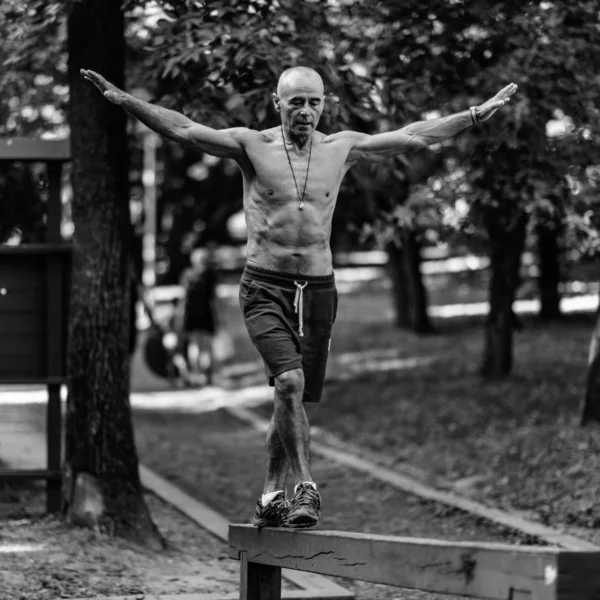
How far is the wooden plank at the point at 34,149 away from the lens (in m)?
9.24

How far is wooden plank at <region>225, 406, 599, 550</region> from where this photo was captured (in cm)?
923

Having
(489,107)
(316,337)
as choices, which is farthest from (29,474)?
(489,107)

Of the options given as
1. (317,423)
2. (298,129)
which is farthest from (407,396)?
(298,129)

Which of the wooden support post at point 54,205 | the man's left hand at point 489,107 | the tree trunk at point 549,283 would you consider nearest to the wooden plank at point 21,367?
the wooden support post at point 54,205

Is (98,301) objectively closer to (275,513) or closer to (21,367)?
(21,367)

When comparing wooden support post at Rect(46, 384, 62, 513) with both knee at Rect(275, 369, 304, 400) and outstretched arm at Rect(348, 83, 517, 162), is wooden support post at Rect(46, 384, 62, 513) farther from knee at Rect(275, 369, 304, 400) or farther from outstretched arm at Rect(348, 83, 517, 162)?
outstretched arm at Rect(348, 83, 517, 162)

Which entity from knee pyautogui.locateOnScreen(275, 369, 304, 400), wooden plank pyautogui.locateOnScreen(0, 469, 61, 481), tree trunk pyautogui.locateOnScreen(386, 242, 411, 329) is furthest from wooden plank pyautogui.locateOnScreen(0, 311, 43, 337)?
tree trunk pyautogui.locateOnScreen(386, 242, 411, 329)

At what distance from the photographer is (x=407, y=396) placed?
54.5 feet

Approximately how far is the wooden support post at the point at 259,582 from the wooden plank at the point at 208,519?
1.07 m

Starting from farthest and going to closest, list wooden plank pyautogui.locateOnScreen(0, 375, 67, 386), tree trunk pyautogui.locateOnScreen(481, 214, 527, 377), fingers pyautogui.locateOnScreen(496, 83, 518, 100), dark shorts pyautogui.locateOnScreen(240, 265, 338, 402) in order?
tree trunk pyautogui.locateOnScreen(481, 214, 527, 377), wooden plank pyautogui.locateOnScreen(0, 375, 67, 386), fingers pyautogui.locateOnScreen(496, 83, 518, 100), dark shorts pyautogui.locateOnScreen(240, 265, 338, 402)

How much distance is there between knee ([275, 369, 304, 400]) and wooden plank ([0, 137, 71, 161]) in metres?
3.57

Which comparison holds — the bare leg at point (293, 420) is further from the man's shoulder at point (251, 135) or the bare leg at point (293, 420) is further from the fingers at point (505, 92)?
the fingers at point (505, 92)

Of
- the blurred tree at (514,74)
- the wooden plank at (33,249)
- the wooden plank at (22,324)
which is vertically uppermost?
the blurred tree at (514,74)

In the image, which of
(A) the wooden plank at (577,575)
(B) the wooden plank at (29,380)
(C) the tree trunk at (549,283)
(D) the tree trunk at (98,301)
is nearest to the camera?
(A) the wooden plank at (577,575)
